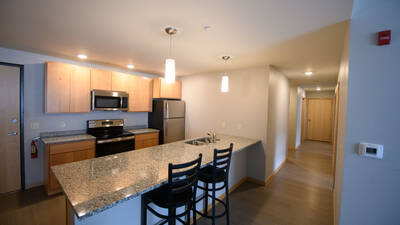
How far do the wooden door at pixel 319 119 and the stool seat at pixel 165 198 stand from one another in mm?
8928

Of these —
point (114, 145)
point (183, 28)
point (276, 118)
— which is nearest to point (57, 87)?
point (114, 145)

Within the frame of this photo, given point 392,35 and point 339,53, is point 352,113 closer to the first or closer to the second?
point 392,35

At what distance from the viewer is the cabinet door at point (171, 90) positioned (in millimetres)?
4391

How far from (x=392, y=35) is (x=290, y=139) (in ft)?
18.4

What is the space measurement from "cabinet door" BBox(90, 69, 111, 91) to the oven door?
45.6 inches

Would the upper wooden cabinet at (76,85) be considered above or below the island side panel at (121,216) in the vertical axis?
above

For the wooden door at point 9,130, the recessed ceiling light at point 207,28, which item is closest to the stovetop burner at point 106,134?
the wooden door at point 9,130

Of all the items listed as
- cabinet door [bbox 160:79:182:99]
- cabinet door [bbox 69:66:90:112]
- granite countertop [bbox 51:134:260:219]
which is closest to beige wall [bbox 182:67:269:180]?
cabinet door [bbox 160:79:182:99]

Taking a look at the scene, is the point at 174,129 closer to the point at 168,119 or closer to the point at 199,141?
the point at 168,119

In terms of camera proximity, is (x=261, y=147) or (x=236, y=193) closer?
(x=236, y=193)

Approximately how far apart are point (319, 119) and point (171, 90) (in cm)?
771

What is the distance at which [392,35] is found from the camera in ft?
4.26

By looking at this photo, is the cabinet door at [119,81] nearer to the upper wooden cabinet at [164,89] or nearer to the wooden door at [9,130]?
the upper wooden cabinet at [164,89]

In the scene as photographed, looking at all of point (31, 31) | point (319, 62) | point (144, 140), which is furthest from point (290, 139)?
point (31, 31)
